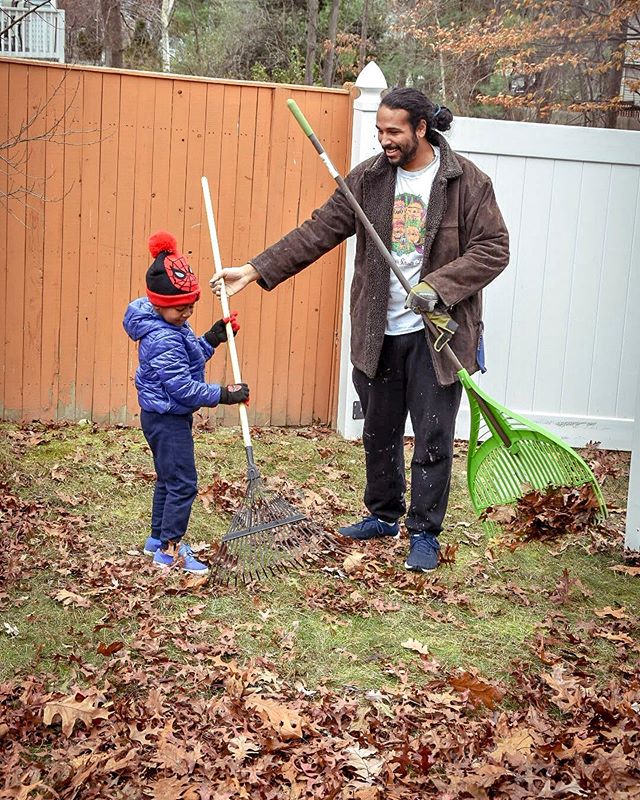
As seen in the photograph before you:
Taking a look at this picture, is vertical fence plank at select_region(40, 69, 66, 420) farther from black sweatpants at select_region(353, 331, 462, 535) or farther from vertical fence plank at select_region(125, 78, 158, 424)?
black sweatpants at select_region(353, 331, 462, 535)

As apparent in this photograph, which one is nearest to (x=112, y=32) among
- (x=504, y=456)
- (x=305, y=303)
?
(x=305, y=303)

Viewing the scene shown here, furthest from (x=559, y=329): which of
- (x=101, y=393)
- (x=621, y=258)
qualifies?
(x=101, y=393)

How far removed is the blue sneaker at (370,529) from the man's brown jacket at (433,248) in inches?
34.8

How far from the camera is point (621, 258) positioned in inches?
291

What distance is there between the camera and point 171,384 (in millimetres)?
4824

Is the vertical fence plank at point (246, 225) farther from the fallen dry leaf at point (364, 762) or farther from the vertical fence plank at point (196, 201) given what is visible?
the fallen dry leaf at point (364, 762)

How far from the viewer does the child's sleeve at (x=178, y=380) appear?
4828 millimetres

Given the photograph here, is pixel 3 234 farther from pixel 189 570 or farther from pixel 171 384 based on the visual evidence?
pixel 189 570

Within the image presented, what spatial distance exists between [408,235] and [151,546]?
6.52 ft

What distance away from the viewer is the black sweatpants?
16.9ft

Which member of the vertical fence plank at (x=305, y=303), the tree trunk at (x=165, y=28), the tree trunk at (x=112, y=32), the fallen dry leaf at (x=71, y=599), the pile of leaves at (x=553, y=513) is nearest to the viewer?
the fallen dry leaf at (x=71, y=599)

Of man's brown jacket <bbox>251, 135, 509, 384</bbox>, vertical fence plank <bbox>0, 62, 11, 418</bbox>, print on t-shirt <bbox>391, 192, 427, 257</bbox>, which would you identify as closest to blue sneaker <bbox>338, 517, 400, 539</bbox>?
man's brown jacket <bbox>251, 135, 509, 384</bbox>

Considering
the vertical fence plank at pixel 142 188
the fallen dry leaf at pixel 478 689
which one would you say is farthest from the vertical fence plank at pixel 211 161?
the fallen dry leaf at pixel 478 689

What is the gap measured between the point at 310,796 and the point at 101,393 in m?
4.71
